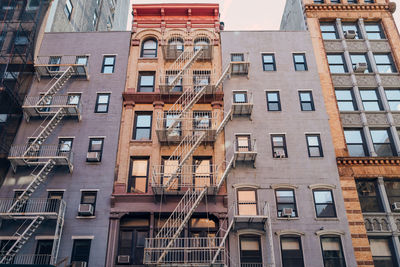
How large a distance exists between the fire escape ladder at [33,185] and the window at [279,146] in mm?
13869

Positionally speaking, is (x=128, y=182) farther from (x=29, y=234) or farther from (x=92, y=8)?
(x=92, y=8)

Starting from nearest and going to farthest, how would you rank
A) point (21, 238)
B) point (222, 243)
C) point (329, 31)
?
point (222, 243)
point (21, 238)
point (329, 31)

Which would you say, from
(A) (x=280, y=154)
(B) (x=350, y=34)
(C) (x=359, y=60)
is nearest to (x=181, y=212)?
(A) (x=280, y=154)

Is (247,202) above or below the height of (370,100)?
below

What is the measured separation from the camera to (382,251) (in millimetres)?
19359

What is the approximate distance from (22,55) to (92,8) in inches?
523

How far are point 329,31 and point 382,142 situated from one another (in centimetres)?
996

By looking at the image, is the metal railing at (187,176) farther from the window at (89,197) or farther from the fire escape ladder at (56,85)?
the fire escape ladder at (56,85)

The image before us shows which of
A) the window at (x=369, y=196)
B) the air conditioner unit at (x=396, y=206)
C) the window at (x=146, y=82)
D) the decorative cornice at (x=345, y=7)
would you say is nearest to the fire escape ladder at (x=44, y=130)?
the window at (x=146, y=82)

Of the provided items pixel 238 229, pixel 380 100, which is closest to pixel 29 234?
pixel 238 229

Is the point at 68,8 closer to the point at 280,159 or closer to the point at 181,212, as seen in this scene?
the point at 181,212

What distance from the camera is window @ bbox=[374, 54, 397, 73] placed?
82.6ft

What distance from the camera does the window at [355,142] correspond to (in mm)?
22250

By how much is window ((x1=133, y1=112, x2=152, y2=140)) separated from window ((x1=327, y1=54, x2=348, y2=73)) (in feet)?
46.1
